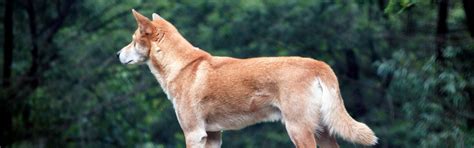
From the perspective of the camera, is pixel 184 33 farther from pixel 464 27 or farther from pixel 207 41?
pixel 464 27

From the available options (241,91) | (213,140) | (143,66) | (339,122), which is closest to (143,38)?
(213,140)

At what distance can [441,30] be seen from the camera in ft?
46.8

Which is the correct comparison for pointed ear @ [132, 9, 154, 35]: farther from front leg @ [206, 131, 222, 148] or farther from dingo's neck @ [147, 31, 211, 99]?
front leg @ [206, 131, 222, 148]

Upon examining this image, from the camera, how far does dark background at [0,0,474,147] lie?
20.0m

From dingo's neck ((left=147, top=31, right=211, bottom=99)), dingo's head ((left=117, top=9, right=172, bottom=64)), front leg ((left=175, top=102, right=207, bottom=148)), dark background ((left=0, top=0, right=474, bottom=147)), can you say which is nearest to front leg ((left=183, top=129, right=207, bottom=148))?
front leg ((left=175, top=102, right=207, bottom=148))

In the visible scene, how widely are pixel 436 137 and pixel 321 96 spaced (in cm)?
401

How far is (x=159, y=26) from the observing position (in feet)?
32.7

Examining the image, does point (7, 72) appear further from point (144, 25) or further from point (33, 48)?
point (144, 25)

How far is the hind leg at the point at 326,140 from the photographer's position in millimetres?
9094

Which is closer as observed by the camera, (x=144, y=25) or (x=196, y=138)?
(x=196, y=138)

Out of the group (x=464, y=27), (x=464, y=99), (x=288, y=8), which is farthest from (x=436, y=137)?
(x=288, y=8)

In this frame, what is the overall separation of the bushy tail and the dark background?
291 inches

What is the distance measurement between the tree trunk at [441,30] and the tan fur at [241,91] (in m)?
4.15

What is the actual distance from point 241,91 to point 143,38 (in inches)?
46.8
